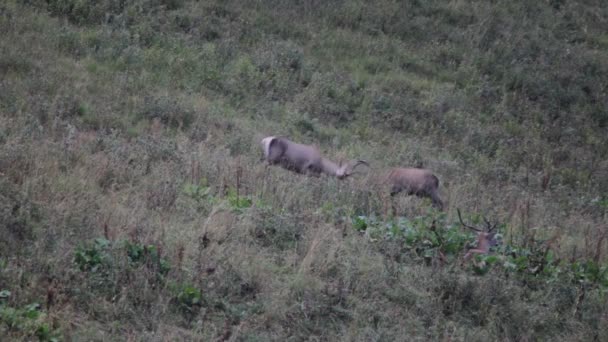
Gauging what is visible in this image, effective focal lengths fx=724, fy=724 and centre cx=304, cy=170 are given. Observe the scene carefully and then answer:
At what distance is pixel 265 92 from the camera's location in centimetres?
1412

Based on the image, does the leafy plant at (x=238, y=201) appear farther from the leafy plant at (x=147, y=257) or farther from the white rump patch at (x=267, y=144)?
the white rump patch at (x=267, y=144)

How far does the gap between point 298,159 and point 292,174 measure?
2.70 ft

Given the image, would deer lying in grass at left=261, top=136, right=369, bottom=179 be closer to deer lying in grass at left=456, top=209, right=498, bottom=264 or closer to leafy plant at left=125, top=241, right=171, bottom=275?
deer lying in grass at left=456, top=209, right=498, bottom=264

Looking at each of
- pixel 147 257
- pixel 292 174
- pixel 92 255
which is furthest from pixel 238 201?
pixel 292 174

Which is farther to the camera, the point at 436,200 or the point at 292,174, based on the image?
the point at 436,200

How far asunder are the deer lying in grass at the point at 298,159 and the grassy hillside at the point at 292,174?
0.30 metres

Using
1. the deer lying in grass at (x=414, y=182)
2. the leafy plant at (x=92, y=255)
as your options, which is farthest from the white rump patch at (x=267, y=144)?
the leafy plant at (x=92, y=255)

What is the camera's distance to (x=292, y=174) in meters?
9.99

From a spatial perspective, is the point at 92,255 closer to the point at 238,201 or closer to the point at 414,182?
the point at 238,201

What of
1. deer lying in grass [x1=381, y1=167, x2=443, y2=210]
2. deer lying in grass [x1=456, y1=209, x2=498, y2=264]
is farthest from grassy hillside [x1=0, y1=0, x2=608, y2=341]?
deer lying in grass [x1=381, y1=167, x2=443, y2=210]

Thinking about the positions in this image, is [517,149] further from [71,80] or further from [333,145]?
[71,80]

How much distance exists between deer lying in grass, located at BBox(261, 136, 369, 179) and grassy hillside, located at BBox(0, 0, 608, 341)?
0.98 ft

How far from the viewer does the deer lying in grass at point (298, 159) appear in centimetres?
1069

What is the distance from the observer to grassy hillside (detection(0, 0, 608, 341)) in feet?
18.2
